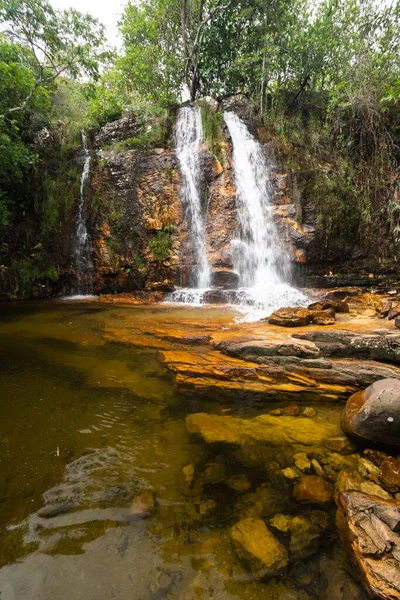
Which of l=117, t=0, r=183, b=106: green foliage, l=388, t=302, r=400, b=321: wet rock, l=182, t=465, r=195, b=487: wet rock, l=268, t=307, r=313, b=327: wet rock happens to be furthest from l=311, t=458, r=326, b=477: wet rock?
l=117, t=0, r=183, b=106: green foliage

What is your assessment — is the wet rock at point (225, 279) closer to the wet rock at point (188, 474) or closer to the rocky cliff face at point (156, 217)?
the rocky cliff face at point (156, 217)

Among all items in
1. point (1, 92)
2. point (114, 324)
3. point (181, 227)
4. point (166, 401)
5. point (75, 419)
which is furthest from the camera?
point (181, 227)

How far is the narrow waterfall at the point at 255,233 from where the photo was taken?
8.83 m

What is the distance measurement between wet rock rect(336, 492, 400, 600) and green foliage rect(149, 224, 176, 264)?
8.80m

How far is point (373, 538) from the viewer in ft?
4.56

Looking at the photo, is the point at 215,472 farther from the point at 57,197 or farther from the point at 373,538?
the point at 57,197

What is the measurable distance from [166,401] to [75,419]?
0.89 meters

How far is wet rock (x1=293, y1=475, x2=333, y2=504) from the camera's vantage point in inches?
68.9

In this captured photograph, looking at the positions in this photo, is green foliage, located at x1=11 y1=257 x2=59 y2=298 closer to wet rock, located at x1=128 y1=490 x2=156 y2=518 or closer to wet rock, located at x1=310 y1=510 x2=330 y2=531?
wet rock, located at x1=128 y1=490 x2=156 y2=518

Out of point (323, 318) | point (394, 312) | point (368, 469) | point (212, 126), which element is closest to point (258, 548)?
point (368, 469)

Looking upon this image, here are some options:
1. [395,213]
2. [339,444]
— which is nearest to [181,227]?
[395,213]

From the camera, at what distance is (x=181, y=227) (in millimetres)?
9875

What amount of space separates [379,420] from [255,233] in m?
8.15

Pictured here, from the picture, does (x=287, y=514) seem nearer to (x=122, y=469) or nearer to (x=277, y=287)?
(x=122, y=469)
